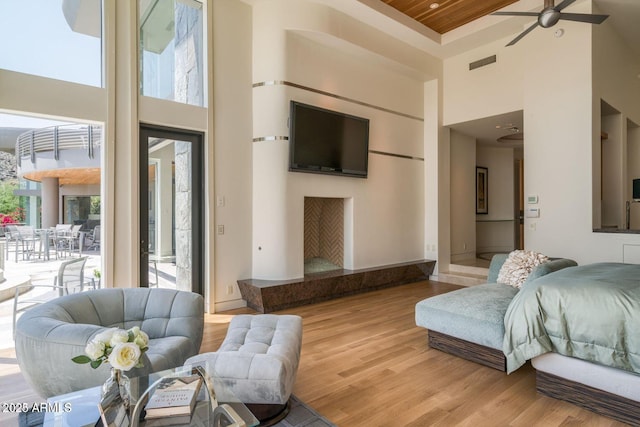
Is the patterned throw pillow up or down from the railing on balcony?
down

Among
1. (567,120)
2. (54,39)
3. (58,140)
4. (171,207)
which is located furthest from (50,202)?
(567,120)

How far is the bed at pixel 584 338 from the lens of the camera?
6.87ft

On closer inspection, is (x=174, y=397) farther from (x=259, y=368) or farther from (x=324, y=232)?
(x=324, y=232)

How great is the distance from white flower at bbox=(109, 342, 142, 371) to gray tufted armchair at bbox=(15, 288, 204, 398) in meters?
0.59

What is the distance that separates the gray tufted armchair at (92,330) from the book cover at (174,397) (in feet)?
1.16

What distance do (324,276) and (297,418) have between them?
117 inches

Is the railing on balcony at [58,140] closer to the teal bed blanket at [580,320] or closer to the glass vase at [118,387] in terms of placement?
the glass vase at [118,387]

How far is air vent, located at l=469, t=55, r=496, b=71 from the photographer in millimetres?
6075

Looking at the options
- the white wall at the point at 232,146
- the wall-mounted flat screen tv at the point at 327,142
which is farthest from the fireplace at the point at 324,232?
the white wall at the point at 232,146

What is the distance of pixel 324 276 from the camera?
5.12 m

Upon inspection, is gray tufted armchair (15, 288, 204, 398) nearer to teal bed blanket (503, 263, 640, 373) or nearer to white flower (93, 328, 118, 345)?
white flower (93, 328, 118, 345)

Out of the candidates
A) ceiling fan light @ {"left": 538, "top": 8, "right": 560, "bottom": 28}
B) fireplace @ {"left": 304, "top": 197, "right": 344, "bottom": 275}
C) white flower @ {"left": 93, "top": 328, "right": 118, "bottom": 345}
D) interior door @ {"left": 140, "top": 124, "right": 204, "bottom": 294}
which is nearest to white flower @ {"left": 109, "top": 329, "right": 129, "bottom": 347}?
white flower @ {"left": 93, "top": 328, "right": 118, "bottom": 345}

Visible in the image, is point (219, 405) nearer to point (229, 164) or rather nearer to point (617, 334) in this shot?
point (617, 334)

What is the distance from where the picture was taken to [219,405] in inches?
64.9
